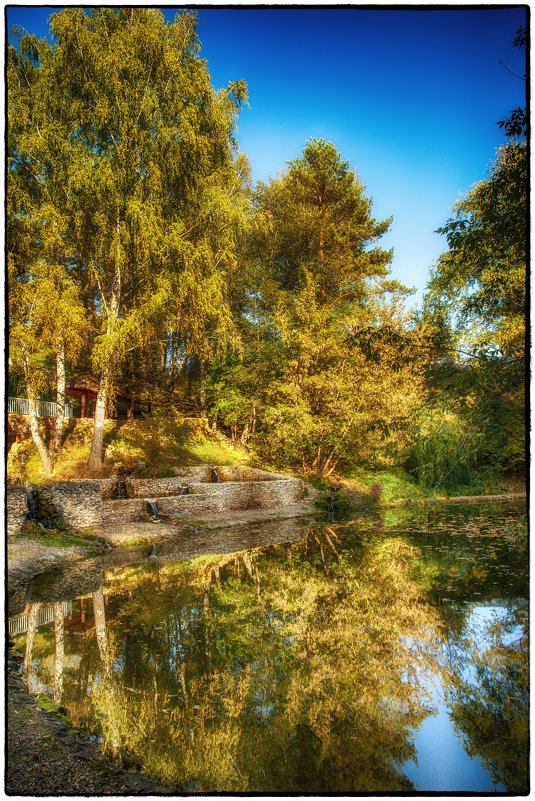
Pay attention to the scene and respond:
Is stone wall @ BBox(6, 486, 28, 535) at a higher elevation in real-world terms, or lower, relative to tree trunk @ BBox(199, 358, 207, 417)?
lower

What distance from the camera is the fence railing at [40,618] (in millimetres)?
6796

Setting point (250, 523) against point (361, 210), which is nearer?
point (250, 523)

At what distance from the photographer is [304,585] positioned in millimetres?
8977


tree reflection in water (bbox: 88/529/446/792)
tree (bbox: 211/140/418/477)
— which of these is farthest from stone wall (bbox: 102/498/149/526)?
tree (bbox: 211/140/418/477)

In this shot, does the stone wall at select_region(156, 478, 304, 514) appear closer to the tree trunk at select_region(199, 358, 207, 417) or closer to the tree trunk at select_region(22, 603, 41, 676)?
the tree trunk at select_region(22, 603, 41, 676)

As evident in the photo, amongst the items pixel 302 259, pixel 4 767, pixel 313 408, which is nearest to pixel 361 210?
pixel 302 259

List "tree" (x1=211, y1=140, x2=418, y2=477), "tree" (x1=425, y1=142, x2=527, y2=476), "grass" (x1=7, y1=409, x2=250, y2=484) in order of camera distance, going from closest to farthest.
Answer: "tree" (x1=425, y1=142, x2=527, y2=476)
"grass" (x1=7, y1=409, x2=250, y2=484)
"tree" (x1=211, y1=140, x2=418, y2=477)

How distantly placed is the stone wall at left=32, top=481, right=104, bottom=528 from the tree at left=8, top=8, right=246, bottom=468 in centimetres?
384

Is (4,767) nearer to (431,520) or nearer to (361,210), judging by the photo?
(431,520)

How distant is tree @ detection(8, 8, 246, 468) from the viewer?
14836mm

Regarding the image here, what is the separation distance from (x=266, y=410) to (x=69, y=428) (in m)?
10.0

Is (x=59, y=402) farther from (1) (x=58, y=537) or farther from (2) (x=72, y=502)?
(1) (x=58, y=537)

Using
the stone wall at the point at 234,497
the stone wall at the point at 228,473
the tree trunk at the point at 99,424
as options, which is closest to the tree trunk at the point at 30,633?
the stone wall at the point at 234,497

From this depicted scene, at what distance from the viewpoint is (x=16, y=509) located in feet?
37.9
